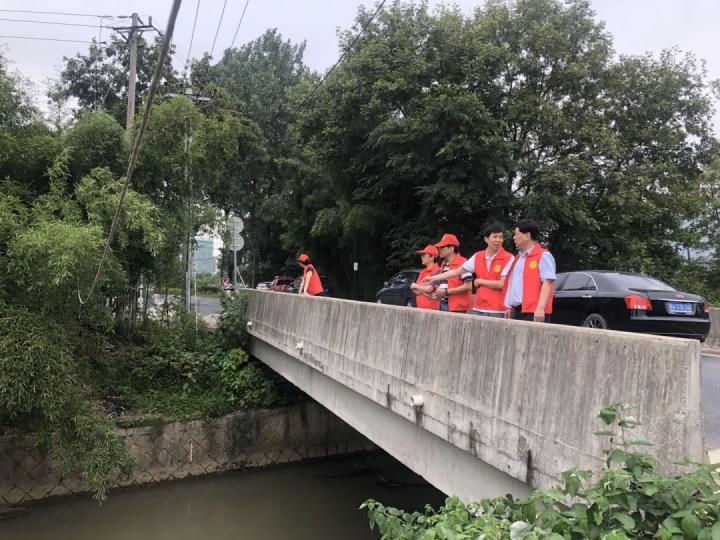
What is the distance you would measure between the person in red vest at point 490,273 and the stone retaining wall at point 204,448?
8.26m

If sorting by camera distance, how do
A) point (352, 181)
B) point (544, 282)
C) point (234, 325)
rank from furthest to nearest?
point (352, 181) → point (234, 325) → point (544, 282)

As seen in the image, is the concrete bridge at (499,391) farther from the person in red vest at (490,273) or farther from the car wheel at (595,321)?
the car wheel at (595,321)

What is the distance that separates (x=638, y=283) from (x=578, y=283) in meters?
0.95

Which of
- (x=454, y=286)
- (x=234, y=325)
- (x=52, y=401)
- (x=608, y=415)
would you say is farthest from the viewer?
(x=234, y=325)

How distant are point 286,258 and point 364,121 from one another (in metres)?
21.2

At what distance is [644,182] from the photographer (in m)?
17.5

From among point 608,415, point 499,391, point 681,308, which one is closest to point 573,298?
point 681,308

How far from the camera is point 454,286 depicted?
18.9ft

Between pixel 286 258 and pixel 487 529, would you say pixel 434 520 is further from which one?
pixel 286 258

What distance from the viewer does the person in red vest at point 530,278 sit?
435cm

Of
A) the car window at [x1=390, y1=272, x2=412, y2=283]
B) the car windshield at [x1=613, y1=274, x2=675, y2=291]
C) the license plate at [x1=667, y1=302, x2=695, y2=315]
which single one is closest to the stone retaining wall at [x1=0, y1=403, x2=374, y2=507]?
the car window at [x1=390, y1=272, x2=412, y2=283]

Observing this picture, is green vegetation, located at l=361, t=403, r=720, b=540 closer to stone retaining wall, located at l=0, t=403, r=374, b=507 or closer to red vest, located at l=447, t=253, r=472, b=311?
red vest, located at l=447, t=253, r=472, b=311

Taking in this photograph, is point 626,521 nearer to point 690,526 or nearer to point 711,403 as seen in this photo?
point 690,526

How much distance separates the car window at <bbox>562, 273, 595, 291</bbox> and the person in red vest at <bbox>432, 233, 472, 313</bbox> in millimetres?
3753
